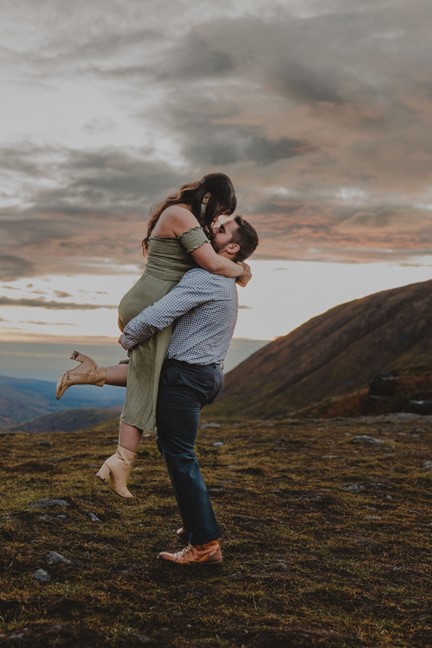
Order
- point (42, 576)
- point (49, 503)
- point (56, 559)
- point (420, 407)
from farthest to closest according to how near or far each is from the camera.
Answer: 1. point (420, 407)
2. point (49, 503)
3. point (56, 559)
4. point (42, 576)

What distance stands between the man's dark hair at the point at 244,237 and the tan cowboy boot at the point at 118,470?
2686mm

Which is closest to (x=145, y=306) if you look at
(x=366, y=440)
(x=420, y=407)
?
(x=366, y=440)

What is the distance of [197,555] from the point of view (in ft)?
24.3

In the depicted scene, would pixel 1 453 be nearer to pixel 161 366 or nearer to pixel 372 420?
pixel 161 366

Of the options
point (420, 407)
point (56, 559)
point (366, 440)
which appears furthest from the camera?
point (420, 407)

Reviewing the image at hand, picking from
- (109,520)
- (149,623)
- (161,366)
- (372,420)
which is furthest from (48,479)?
(372,420)

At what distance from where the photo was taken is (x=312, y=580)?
7352 mm

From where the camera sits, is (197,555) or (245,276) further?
(245,276)

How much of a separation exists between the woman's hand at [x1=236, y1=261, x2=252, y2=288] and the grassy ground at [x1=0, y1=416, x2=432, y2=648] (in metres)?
3.44

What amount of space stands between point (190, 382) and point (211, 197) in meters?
2.18

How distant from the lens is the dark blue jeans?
7.33 m

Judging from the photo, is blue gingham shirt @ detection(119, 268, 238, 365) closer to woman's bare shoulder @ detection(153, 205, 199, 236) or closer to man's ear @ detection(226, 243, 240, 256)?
man's ear @ detection(226, 243, 240, 256)

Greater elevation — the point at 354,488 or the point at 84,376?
the point at 84,376

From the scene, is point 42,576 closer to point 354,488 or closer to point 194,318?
point 194,318
